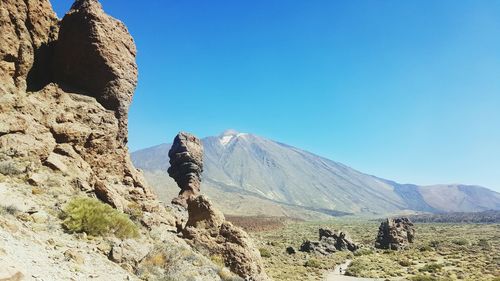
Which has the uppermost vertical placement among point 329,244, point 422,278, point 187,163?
point 187,163

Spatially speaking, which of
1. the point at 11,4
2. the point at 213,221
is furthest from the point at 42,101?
the point at 213,221

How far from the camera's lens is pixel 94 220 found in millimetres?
13352

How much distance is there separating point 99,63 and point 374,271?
36.0 meters

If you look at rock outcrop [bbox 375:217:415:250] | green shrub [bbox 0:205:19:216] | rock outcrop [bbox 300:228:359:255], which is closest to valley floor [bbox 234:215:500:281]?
rock outcrop [bbox 300:228:359:255]

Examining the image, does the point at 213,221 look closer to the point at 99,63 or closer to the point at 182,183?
the point at 99,63

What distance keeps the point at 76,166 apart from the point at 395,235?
59.6 metres

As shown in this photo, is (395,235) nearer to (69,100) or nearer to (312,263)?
(312,263)

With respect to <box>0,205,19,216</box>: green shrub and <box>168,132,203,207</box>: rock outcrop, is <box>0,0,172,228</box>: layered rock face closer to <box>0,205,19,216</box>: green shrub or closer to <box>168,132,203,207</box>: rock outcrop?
<box>0,205,19,216</box>: green shrub

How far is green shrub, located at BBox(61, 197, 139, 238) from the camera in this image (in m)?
13.0

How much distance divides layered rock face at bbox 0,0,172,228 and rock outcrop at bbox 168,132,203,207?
1003 inches

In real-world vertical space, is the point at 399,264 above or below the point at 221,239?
below

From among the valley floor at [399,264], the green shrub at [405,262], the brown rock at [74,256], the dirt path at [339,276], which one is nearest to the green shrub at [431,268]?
the valley floor at [399,264]

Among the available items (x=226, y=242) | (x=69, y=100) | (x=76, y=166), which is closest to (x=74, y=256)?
(x=76, y=166)

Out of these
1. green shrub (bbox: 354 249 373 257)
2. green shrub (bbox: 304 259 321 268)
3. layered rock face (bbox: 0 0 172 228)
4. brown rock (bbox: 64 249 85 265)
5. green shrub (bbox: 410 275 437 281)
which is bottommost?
green shrub (bbox: 410 275 437 281)
